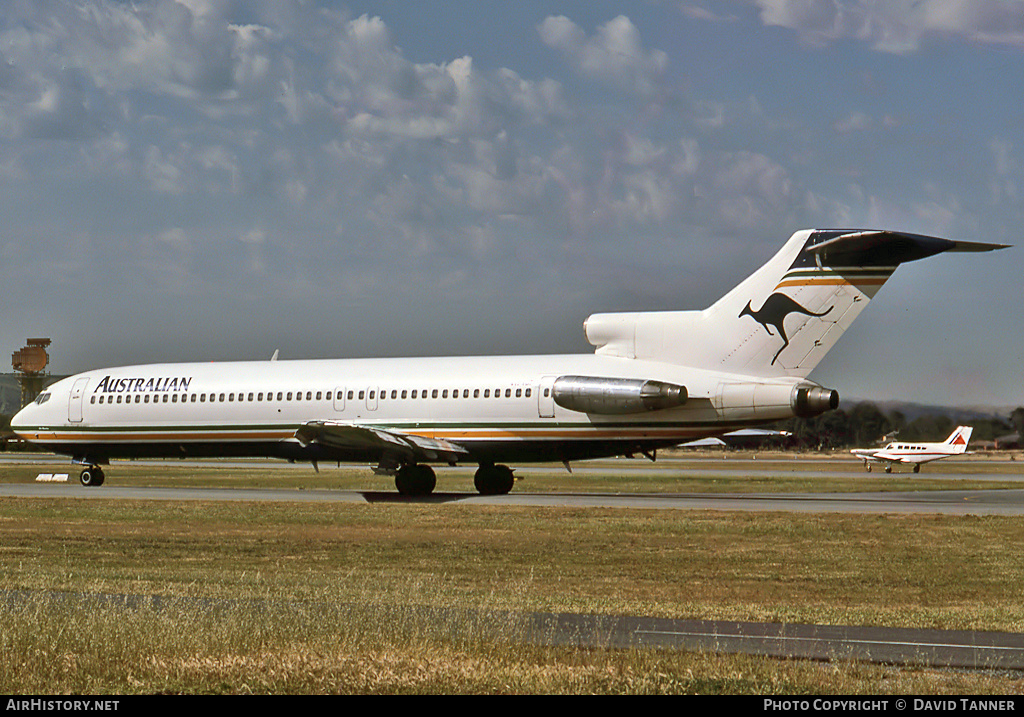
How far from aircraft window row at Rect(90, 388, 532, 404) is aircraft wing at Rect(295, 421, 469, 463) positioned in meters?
1.45

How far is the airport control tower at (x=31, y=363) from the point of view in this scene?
100m

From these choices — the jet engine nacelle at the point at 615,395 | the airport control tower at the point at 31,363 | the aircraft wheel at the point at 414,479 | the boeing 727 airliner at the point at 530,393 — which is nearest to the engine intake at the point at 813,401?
the boeing 727 airliner at the point at 530,393

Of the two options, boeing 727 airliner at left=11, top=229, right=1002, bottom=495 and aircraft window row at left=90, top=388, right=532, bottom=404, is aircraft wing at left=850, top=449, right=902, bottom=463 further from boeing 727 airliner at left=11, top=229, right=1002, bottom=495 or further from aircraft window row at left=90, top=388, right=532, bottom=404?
aircraft window row at left=90, top=388, right=532, bottom=404

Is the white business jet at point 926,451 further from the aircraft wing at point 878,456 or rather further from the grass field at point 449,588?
the grass field at point 449,588

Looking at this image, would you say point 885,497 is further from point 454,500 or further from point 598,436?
point 454,500

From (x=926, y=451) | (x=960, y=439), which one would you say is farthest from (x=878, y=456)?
(x=960, y=439)

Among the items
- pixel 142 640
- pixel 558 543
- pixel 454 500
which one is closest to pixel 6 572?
pixel 142 640

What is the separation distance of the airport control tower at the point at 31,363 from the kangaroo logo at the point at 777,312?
A: 83.4m

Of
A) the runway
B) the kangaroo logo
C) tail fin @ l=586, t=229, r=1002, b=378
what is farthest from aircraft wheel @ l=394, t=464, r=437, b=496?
the kangaroo logo

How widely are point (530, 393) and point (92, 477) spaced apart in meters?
18.0

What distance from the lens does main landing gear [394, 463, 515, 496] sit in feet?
119

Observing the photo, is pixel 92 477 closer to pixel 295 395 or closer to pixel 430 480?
pixel 295 395

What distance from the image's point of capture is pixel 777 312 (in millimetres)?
31891

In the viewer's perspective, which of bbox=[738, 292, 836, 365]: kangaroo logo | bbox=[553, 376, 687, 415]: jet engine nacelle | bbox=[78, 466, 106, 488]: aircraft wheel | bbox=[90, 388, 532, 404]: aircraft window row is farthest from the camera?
bbox=[78, 466, 106, 488]: aircraft wheel
